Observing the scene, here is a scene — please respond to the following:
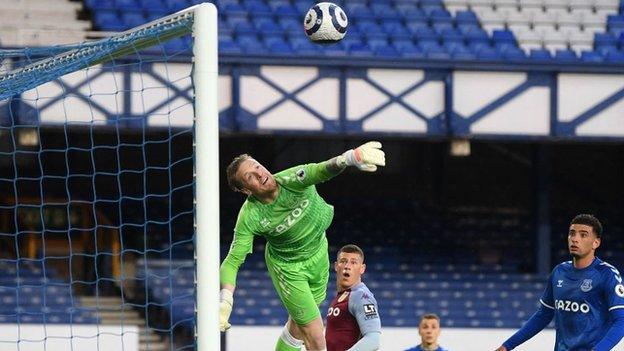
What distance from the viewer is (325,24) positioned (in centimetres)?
1149

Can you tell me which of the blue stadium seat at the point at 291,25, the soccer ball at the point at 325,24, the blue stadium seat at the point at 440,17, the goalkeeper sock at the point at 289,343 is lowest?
the goalkeeper sock at the point at 289,343

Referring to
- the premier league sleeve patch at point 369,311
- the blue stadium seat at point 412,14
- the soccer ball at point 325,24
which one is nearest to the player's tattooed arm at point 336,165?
the premier league sleeve patch at point 369,311

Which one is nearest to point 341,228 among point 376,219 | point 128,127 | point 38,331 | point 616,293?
point 376,219

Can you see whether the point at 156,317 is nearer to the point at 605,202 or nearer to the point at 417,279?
the point at 417,279

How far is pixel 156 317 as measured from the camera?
1934 centimetres

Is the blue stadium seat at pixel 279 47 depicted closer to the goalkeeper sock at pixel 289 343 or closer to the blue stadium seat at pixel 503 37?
the blue stadium seat at pixel 503 37

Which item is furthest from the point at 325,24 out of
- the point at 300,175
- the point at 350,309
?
the point at 350,309

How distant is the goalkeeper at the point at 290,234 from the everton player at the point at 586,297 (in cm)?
140

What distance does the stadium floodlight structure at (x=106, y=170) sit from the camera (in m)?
7.44

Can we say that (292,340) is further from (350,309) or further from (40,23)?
(40,23)

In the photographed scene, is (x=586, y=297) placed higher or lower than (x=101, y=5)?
lower

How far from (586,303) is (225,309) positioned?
2211 mm

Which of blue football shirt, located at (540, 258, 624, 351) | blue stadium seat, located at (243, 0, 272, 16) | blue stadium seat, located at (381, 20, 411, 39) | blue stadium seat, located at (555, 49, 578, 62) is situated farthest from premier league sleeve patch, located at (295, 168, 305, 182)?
blue stadium seat, located at (243, 0, 272, 16)

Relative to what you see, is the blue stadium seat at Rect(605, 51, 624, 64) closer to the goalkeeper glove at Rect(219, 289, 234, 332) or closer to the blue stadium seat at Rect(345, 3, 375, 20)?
the blue stadium seat at Rect(345, 3, 375, 20)
